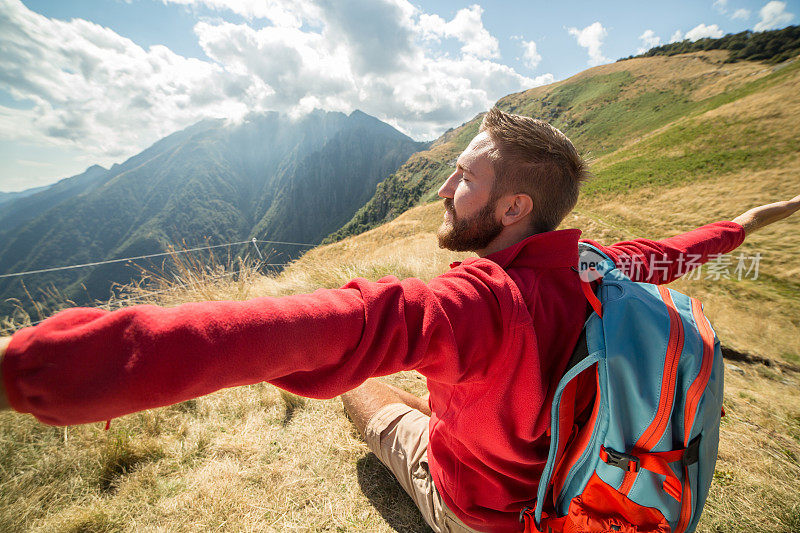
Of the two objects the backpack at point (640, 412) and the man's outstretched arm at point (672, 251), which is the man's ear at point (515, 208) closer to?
the backpack at point (640, 412)

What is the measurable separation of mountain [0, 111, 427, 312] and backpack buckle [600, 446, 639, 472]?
113971mm

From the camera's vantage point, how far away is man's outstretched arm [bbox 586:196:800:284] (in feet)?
6.51

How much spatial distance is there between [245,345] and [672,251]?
109 inches

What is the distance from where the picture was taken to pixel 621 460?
3.44 ft

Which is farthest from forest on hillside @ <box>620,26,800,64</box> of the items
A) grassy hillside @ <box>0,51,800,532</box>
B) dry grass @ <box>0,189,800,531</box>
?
dry grass @ <box>0,189,800,531</box>

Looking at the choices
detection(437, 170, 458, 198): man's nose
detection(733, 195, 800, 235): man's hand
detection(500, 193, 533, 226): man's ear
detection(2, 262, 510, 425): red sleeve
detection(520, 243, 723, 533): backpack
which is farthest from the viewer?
detection(733, 195, 800, 235): man's hand

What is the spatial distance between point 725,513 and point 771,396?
2638mm

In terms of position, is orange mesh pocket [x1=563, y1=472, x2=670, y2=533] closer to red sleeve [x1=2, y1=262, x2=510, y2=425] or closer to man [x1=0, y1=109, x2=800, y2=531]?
man [x1=0, y1=109, x2=800, y2=531]

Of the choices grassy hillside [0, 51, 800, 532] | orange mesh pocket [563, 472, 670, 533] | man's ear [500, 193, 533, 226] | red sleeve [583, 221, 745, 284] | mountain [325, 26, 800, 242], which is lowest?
grassy hillside [0, 51, 800, 532]

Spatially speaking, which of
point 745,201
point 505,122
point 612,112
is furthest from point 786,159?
point 612,112

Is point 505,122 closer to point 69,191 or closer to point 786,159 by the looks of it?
point 786,159

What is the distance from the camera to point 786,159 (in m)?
14.2

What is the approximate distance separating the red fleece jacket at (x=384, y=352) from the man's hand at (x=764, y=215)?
8.54ft

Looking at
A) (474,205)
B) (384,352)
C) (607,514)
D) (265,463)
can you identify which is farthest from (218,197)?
(607,514)
